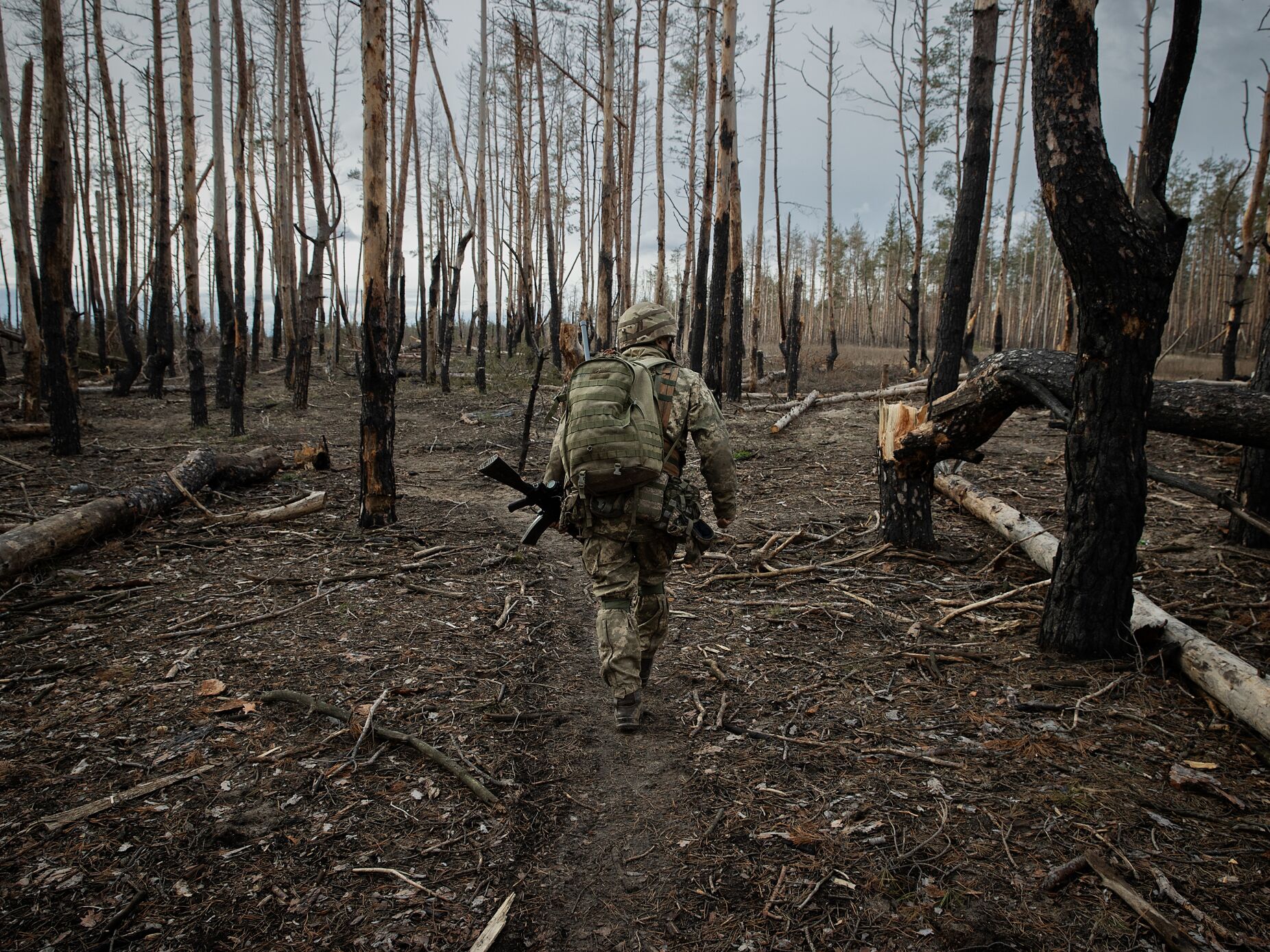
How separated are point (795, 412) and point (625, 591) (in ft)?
33.5

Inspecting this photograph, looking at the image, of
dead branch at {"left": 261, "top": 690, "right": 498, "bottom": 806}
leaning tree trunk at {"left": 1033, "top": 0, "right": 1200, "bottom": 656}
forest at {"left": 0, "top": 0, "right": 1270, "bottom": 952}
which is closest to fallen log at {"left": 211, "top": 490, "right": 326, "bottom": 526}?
forest at {"left": 0, "top": 0, "right": 1270, "bottom": 952}

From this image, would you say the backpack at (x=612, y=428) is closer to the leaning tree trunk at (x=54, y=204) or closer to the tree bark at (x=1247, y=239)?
the leaning tree trunk at (x=54, y=204)

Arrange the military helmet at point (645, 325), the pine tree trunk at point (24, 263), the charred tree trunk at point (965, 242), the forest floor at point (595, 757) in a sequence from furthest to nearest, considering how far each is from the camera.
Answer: the pine tree trunk at point (24, 263) → the charred tree trunk at point (965, 242) → the military helmet at point (645, 325) → the forest floor at point (595, 757)

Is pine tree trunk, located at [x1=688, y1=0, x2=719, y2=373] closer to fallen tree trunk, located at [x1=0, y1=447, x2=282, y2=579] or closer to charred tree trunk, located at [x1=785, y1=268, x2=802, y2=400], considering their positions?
charred tree trunk, located at [x1=785, y1=268, x2=802, y2=400]

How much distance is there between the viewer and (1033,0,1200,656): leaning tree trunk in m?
3.30

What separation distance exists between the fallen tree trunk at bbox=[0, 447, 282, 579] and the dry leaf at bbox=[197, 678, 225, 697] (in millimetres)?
2168

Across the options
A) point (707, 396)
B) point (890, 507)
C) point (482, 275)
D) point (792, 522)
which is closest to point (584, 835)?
point (707, 396)

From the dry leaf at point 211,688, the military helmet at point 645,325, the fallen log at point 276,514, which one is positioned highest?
the military helmet at point 645,325

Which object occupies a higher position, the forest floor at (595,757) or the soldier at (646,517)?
the soldier at (646,517)

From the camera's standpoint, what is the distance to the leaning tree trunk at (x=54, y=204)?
7.61m

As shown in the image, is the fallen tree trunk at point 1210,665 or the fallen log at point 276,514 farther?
the fallen log at point 276,514

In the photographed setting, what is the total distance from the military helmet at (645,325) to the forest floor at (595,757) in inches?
78.8

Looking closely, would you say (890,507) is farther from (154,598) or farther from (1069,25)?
(154,598)

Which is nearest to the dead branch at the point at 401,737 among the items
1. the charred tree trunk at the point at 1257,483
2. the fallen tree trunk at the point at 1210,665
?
the fallen tree trunk at the point at 1210,665
